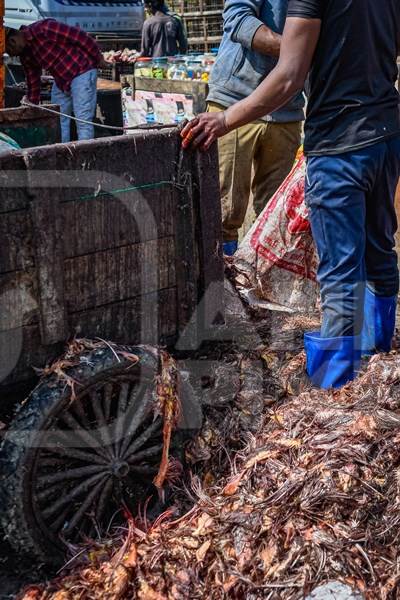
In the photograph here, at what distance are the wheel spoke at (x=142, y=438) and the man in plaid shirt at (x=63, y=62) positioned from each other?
6.11m

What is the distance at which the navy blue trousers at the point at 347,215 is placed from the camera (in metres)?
3.49

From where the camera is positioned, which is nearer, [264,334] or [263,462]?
[263,462]

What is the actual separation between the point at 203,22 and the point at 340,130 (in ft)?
57.3

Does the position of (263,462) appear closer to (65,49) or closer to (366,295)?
(366,295)

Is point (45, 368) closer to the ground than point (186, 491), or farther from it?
farther from it

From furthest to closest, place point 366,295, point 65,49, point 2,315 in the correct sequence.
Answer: point 65,49 → point 366,295 → point 2,315

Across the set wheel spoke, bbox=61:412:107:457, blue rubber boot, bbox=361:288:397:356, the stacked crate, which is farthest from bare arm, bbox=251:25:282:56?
the stacked crate

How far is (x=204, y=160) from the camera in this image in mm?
3443

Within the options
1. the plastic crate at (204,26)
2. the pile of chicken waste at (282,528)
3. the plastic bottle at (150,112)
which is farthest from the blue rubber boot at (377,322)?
the plastic crate at (204,26)

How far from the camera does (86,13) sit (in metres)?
17.0

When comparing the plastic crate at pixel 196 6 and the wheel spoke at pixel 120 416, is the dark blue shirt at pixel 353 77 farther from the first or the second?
the plastic crate at pixel 196 6

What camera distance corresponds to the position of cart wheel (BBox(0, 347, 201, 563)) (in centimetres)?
288

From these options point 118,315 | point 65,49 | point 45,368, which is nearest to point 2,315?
point 45,368

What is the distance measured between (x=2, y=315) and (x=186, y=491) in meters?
1.03
